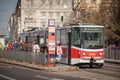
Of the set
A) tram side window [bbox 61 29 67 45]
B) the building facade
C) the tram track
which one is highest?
tram side window [bbox 61 29 67 45]

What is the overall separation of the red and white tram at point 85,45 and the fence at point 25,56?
2.88 metres

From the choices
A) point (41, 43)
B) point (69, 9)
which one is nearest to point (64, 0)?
point (69, 9)

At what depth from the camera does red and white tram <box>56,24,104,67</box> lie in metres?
34.3

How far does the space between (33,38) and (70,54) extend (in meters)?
15.2

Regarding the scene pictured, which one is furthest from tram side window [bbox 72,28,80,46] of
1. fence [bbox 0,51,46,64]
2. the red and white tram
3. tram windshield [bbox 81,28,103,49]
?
fence [bbox 0,51,46,64]

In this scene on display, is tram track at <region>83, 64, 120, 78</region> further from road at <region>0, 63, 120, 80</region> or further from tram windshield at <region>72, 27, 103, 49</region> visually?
tram windshield at <region>72, 27, 103, 49</region>

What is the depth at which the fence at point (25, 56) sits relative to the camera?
33312 mm

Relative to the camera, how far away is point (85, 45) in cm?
3453

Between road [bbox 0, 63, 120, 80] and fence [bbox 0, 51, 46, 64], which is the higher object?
road [bbox 0, 63, 120, 80]

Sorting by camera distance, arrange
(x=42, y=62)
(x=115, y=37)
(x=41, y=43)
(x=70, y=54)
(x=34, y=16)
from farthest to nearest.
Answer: (x=34, y=16)
(x=115, y=37)
(x=41, y=43)
(x=70, y=54)
(x=42, y=62)

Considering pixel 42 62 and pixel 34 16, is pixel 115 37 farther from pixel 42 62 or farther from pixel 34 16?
pixel 34 16

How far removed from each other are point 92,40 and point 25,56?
6380 millimetres

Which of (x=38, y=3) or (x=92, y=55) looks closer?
(x=92, y=55)

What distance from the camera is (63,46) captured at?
3800 centimetres
